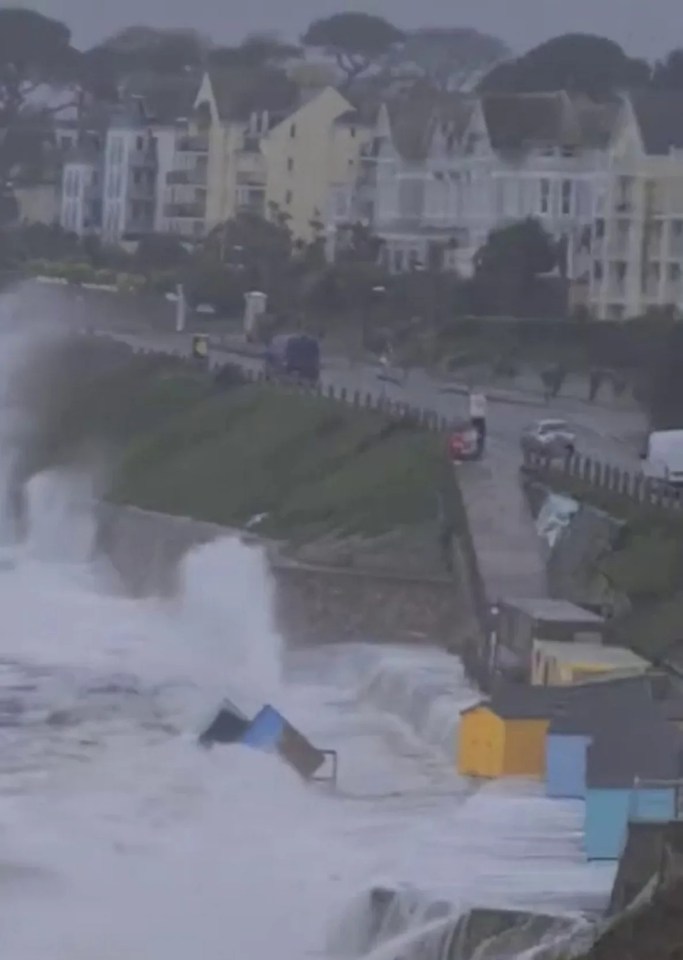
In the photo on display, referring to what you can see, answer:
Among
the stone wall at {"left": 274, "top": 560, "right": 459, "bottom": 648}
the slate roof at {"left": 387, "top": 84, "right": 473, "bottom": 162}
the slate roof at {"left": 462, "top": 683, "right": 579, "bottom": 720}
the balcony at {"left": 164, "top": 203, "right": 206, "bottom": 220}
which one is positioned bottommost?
the stone wall at {"left": 274, "top": 560, "right": 459, "bottom": 648}

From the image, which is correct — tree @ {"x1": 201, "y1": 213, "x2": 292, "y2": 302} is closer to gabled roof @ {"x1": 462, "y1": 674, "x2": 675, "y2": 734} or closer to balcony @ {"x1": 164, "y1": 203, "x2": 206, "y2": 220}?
balcony @ {"x1": 164, "y1": 203, "x2": 206, "y2": 220}

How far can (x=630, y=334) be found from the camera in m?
27.3

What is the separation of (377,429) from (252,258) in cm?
1470

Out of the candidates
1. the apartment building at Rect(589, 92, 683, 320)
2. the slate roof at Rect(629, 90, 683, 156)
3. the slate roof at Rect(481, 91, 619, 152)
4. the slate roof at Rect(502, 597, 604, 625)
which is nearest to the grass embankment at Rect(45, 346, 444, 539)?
the slate roof at Rect(502, 597, 604, 625)

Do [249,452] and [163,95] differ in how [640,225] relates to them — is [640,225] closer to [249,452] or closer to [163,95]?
[249,452]

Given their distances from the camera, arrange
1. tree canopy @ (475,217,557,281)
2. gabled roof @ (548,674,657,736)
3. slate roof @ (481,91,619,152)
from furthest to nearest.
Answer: slate roof @ (481,91,619,152) < tree canopy @ (475,217,557,281) < gabled roof @ (548,674,657,736)

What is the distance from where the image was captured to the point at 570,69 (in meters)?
50.2

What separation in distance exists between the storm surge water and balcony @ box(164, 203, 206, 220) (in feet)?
80.9

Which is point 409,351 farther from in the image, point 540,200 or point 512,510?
point 512,510

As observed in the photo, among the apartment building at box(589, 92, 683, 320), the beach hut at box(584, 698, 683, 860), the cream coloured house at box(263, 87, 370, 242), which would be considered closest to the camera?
the beach hut at box(584, 698, 683, 860)

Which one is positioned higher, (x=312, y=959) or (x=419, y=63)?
(x=419, y=63)

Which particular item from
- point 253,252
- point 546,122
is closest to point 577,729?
point 546,122

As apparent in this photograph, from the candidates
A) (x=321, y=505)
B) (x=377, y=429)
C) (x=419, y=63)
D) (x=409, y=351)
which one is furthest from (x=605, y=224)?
(x=419, y=63)

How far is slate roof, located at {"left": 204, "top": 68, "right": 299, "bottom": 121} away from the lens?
147 ft
